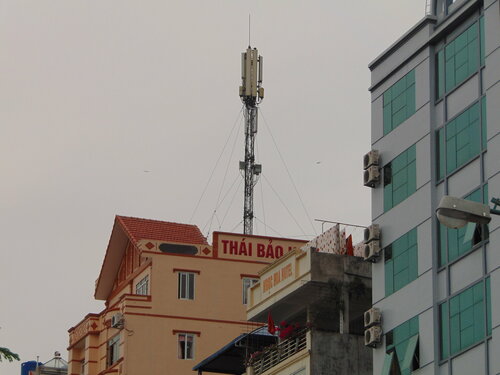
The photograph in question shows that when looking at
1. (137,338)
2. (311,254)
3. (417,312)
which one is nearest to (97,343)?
(137,338)

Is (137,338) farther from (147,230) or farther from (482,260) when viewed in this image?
(482,260)

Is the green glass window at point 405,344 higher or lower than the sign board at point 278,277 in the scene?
lower

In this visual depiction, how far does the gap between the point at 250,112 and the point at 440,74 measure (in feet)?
143

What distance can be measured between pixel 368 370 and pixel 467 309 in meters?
11.8

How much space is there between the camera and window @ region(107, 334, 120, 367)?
7325 cm

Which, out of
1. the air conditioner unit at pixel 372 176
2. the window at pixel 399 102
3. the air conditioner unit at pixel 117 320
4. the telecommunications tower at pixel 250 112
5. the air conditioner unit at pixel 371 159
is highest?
the telecommunications tower at pixel 250 112

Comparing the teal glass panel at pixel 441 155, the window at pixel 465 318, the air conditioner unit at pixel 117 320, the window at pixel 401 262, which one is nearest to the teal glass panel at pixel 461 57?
the teal glass panel at pixel 441 155

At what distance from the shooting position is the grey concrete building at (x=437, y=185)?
134ft

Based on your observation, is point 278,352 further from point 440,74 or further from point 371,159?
point 440,74

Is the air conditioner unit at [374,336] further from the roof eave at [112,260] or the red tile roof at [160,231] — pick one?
the roof eave at [112,260]

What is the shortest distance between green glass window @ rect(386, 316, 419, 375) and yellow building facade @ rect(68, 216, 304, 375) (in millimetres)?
26414

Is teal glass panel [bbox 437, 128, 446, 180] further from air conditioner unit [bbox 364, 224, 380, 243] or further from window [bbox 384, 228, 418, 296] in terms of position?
air conditioner unit [bbox 364, 224, 380, 243]

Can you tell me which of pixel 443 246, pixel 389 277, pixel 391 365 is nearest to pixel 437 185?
pixel 443 246

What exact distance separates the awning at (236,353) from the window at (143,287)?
924 cm
